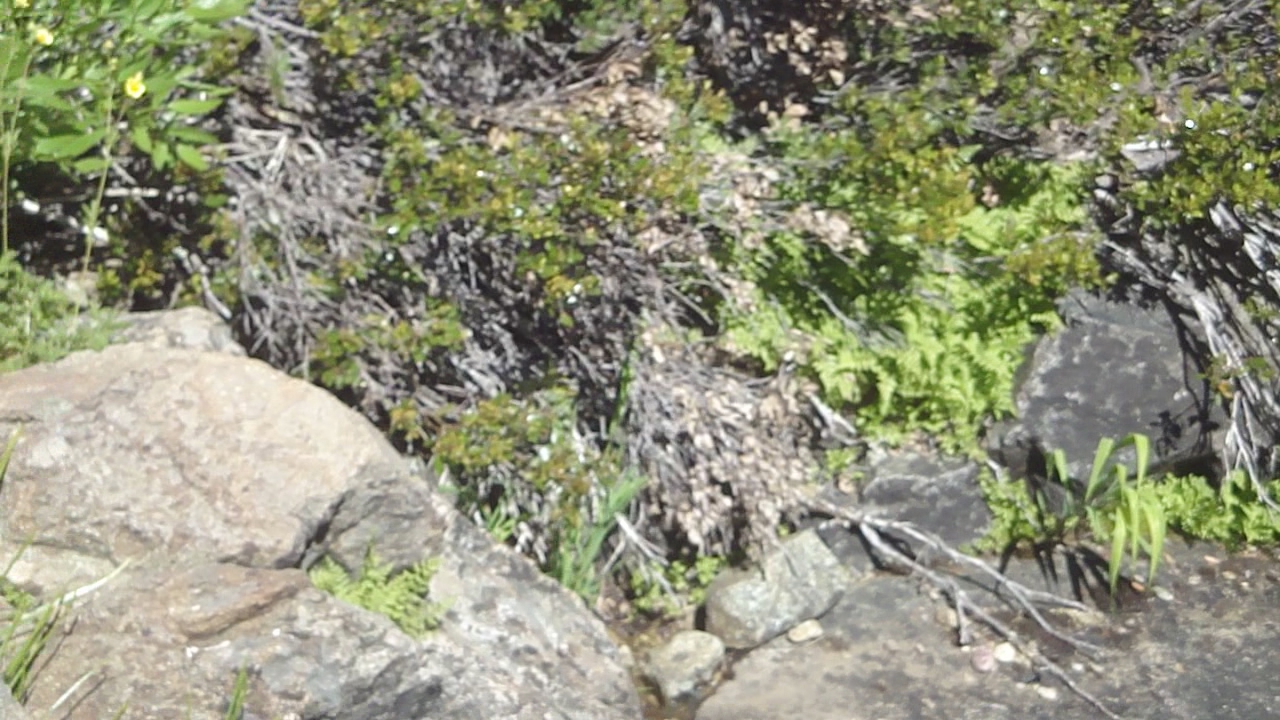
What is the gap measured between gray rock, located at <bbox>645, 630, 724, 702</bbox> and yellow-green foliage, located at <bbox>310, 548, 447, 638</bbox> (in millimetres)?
953

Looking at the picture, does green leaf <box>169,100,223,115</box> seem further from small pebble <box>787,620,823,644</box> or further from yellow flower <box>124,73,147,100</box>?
small pebble <box>787,620,823,644</box>

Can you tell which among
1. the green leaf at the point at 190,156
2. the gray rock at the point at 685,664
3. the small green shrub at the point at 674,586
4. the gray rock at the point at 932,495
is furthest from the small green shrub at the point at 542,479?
the green leaf at the point at 190,156

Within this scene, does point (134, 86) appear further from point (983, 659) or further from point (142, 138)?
point (983, 659)

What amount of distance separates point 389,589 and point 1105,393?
2622 mm

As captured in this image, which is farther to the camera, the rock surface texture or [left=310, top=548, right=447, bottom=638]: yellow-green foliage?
[left=310, top=548, right=447, bottom=638]: yellow-green foliage

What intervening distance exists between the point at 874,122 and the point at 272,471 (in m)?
2.28

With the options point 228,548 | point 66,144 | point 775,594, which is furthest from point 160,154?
point 775,594

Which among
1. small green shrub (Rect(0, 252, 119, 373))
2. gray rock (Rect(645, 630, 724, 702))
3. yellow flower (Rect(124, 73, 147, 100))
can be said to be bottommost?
gray rock (Rect(645, 630, 724, 702))

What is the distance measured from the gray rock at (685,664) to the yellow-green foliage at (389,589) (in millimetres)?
953

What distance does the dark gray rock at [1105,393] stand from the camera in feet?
15.3

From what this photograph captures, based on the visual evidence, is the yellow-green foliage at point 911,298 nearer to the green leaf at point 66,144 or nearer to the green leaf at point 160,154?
the green leaf at point 160,154

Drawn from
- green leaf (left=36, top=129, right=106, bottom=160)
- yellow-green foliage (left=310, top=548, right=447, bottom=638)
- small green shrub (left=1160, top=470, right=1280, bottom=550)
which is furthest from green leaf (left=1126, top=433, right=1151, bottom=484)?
green leaf (left=36, top=129, right=106, bottom=160)

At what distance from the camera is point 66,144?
329 cm

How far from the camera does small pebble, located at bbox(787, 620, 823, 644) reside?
444cm
